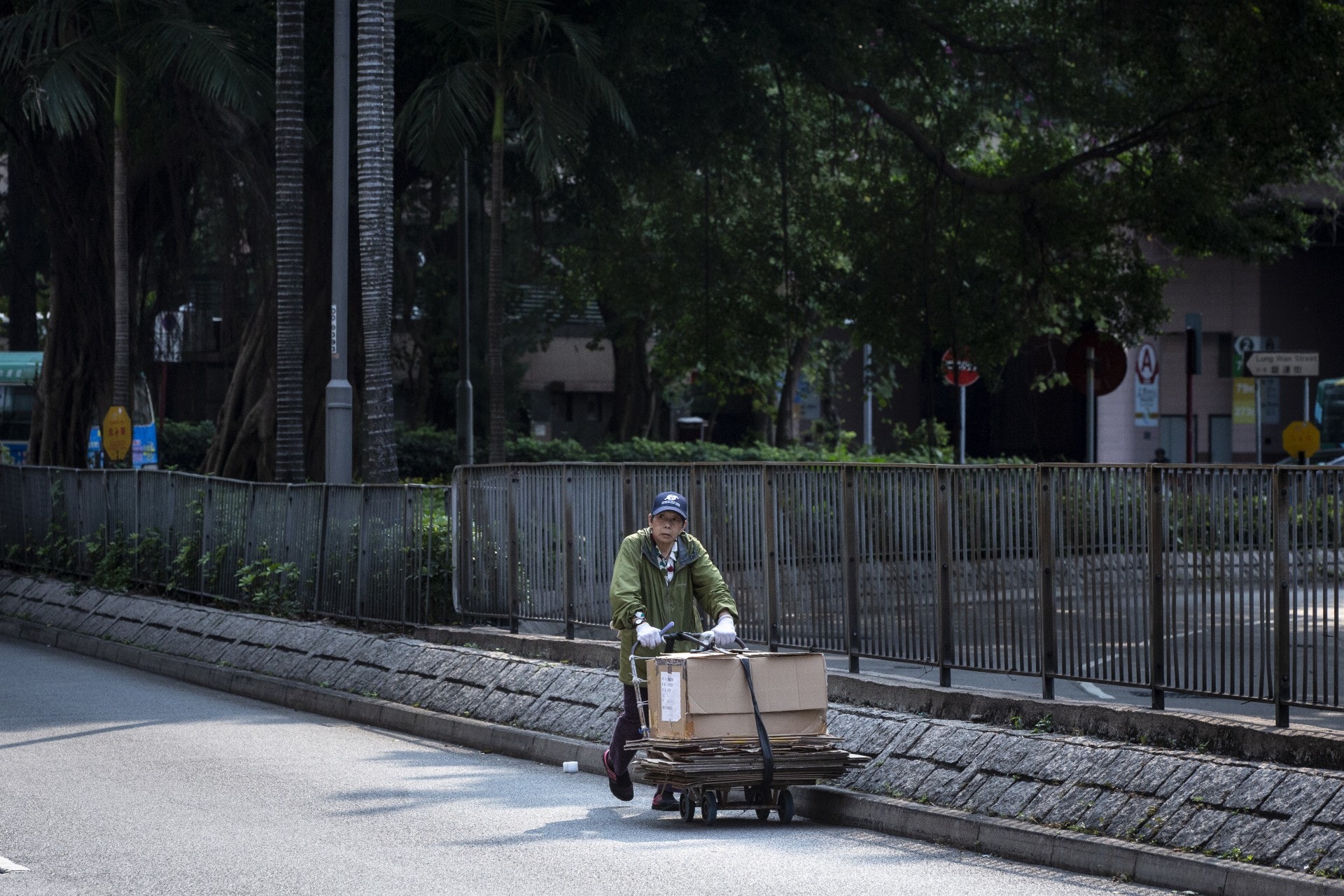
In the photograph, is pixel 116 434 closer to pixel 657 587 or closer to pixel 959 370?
pixel 959 370

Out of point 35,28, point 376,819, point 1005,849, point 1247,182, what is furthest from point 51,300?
point 1005,849

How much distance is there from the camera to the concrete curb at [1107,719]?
7980 mm

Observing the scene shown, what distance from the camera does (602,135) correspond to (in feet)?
81.3

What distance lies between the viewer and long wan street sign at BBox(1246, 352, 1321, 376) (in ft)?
77.3

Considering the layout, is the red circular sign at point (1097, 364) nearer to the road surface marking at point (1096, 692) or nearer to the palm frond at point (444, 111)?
the road surface marking at point (1096, 692)

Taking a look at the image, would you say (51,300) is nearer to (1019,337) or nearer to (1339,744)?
(1019,337)

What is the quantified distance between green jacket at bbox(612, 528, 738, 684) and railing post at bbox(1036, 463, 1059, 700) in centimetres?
174

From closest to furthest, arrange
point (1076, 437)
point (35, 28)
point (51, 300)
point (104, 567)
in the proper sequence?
point (104, 567)
point (35, 28)
point (51, 300)
point (1076, 437)

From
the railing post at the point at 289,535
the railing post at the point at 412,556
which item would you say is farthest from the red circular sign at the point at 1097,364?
the railing post at the point at 289,535

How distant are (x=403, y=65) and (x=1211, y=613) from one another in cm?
1710

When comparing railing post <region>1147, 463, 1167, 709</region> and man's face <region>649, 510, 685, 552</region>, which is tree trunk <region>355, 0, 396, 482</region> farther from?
railing post <region>1147, 463, 1167, 709</region>

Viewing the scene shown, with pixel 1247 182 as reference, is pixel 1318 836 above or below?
below

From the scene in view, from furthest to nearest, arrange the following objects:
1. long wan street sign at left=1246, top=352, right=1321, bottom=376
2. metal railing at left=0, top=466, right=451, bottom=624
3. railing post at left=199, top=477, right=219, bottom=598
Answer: long wan street sign at left=1246, top=352, right=1321, bottom=376, railing post at left=199, top=477, right=219, bottom=598, metal railing at left=0, top=466, right=451, bottom=624

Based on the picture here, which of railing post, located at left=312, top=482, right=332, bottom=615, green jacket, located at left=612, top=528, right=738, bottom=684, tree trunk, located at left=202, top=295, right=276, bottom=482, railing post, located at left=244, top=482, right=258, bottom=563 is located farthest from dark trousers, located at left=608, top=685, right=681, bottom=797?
tree trunk, located at left=202, top=295, right=276, bottom=482
